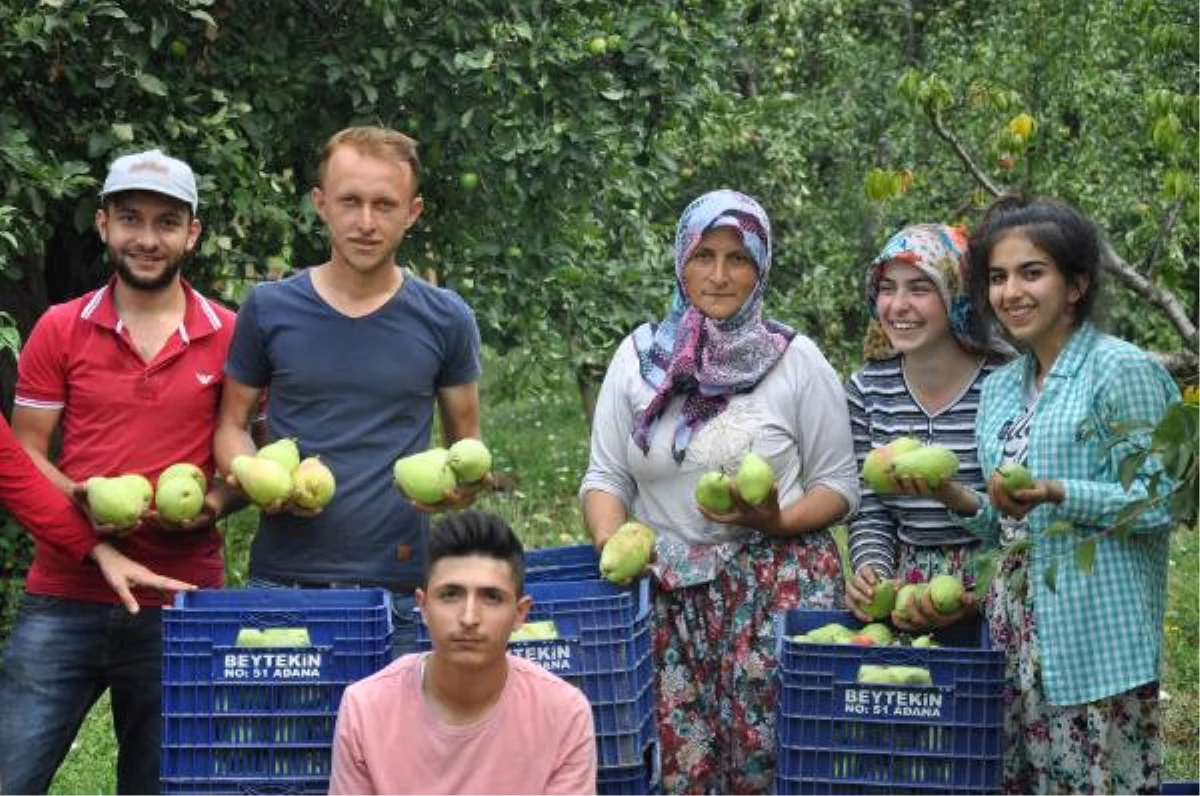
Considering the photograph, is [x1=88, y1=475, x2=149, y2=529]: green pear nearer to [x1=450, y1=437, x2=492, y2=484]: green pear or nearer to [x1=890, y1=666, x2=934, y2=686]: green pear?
[x1=450, y1=437, x2=492, y2=484]: green pear

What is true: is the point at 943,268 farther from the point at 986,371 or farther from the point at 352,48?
the point at 352,48

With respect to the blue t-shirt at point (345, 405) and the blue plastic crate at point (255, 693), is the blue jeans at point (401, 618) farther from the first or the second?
the blue plastic crate at point (255, 693)

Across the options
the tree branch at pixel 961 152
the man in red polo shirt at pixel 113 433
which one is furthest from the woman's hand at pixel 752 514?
the tree branch at pixel 961 152

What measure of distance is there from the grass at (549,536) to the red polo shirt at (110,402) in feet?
3.23

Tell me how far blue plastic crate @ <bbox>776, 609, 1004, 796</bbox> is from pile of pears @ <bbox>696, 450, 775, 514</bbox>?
1.29 feet

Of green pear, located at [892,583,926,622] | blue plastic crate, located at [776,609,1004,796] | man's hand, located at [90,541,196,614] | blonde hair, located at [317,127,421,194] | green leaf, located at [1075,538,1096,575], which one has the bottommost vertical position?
blue plastic crate, located at [776,609,1004,796]

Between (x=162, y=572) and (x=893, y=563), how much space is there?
1.79 m

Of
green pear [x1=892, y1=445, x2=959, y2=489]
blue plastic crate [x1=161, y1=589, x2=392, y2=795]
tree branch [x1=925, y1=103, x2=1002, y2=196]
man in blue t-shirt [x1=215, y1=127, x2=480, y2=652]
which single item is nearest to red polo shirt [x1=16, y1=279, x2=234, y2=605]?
man in blue t-shirt [x1=215, y1=127, x2=480, y2=652]

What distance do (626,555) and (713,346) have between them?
579 mm

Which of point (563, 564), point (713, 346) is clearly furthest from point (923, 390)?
point (563, 564)

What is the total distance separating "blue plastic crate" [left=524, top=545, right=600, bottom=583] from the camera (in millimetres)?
5039

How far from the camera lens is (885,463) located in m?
4.68

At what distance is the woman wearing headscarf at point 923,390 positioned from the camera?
4906 mm

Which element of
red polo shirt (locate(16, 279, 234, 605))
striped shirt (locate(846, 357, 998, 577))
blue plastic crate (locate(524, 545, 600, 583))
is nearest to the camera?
red polo shirt (locate(16, 279, 234, 605))
